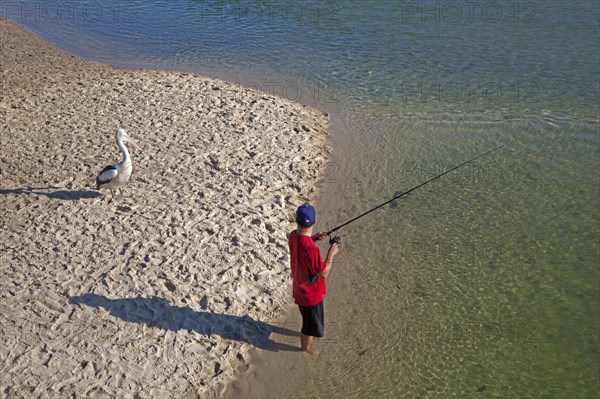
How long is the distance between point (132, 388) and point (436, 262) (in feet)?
14.3

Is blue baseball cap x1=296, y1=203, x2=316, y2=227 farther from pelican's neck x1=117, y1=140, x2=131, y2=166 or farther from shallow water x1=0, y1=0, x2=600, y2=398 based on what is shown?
pelican's neck x1=117, y1=140, x2=131, y2=166

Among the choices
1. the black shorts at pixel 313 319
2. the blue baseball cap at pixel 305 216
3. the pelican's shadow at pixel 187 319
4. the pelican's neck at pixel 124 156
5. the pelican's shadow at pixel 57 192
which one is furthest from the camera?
the pelican's shadow at pixel 57 192

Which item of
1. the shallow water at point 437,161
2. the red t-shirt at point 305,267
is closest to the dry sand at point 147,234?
the shallow water at point 437,161

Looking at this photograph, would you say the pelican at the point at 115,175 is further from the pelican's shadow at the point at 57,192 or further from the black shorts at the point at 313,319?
the black shorts at the point at 313,319

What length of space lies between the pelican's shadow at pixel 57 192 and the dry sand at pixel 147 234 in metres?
0.03

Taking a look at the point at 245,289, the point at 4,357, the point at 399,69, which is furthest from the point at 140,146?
the point at 399,69

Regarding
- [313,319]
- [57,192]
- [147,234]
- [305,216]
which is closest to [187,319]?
[313,319]

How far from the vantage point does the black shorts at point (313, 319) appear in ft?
22.4

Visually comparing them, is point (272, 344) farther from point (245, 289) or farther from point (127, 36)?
point (127, 36)

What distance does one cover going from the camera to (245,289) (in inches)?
316

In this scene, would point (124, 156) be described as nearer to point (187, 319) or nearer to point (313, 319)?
point (187, 319)

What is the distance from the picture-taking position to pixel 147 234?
28.5ft

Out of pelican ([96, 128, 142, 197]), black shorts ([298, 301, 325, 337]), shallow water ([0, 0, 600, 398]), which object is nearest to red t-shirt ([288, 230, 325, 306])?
black shorts ([298, 301, 325, 337])

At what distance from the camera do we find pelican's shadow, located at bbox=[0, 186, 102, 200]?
31.1 ft
